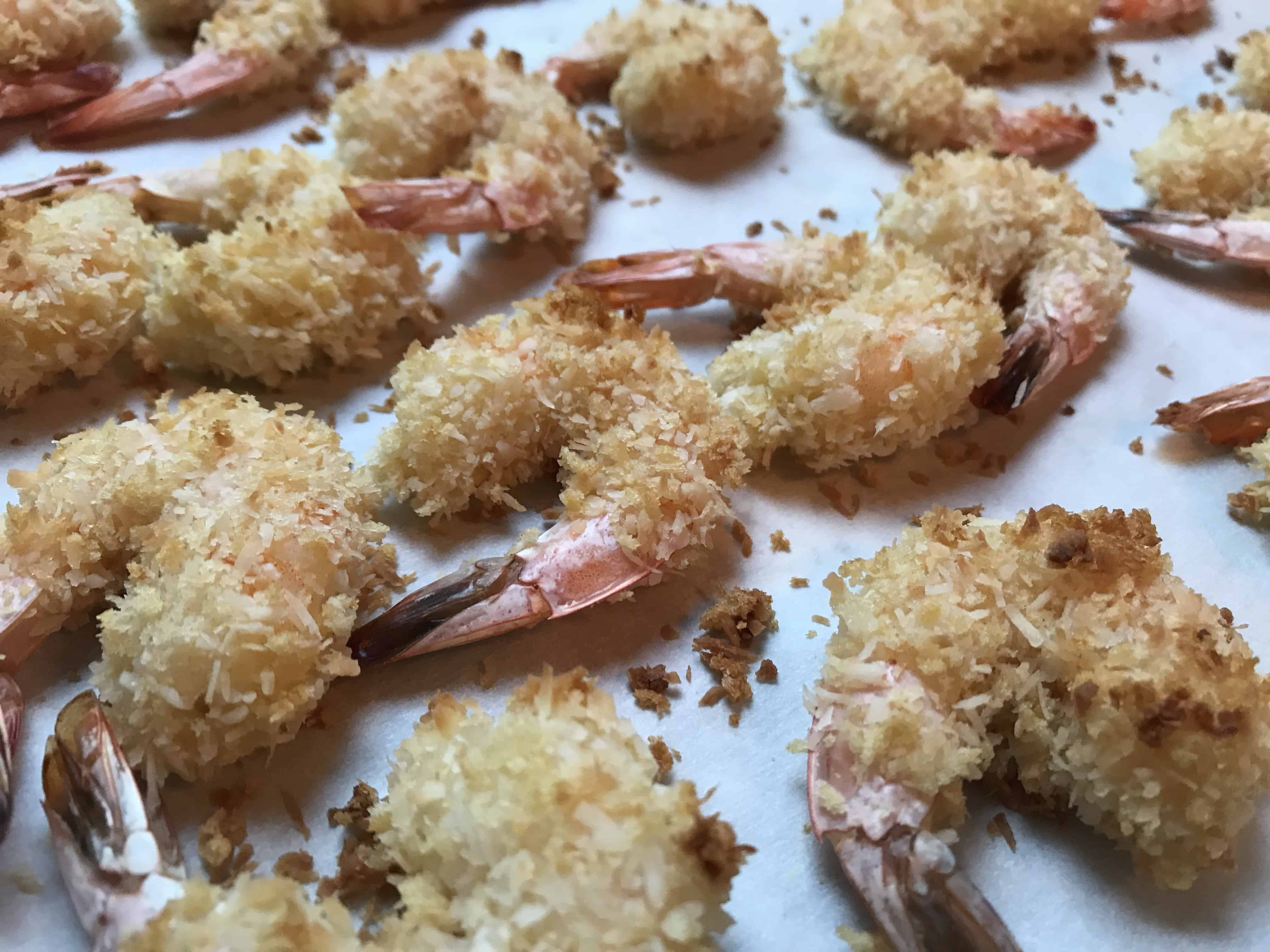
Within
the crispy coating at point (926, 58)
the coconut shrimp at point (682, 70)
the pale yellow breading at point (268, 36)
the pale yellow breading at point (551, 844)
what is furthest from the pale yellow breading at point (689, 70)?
the pale yellow breading at point (551, 844)

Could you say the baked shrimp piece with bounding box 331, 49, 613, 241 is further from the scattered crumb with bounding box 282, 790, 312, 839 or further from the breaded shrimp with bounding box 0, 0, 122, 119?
the scattered crumb with bounding box 282, 790, 312, 839

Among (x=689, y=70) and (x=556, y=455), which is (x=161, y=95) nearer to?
(x=689, y=70)

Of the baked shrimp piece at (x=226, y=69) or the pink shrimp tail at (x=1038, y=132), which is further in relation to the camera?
the pink shrimp tail at (x=1038, y=132)

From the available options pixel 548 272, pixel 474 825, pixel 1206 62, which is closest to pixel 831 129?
pixel 548 272

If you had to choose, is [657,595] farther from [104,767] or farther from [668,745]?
[104,767]

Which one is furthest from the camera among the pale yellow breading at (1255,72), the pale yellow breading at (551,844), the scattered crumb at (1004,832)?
the pale yellow breading at (1255,72)

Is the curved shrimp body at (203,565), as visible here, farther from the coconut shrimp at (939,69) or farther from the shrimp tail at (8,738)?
the coconut shrimp at (939,69)

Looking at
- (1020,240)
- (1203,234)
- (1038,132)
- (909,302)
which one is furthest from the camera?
(1038,132)

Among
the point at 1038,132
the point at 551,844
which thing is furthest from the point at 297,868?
the point at 1038,132
